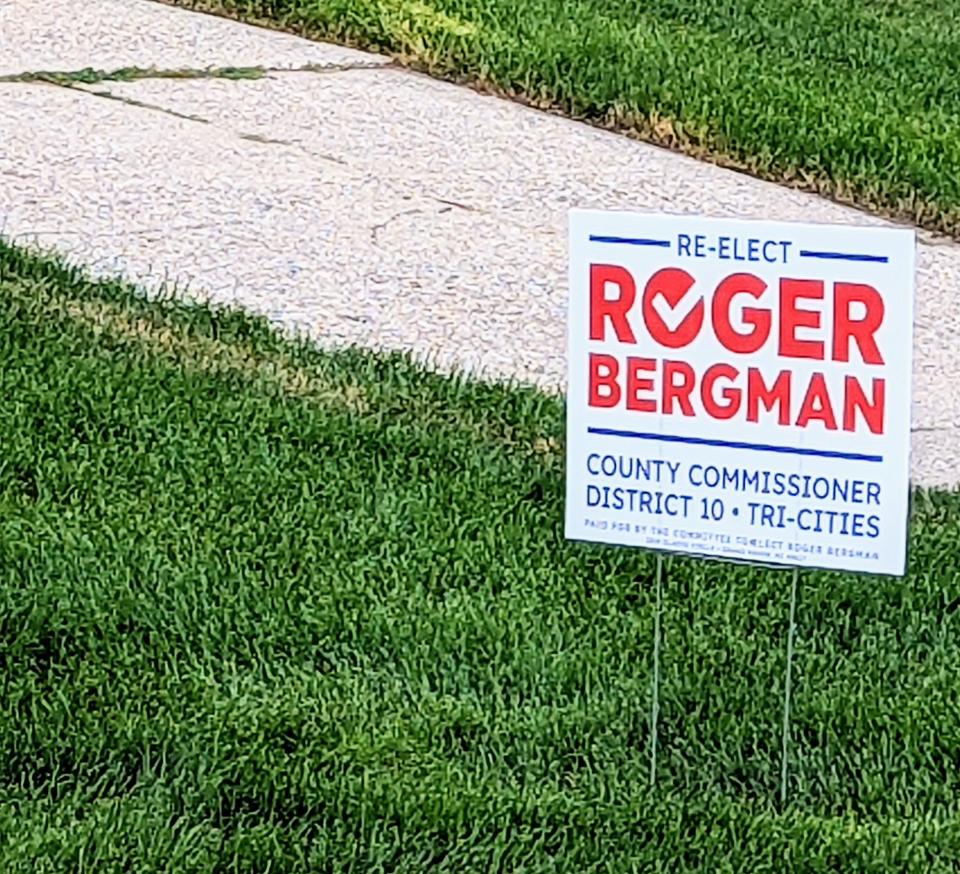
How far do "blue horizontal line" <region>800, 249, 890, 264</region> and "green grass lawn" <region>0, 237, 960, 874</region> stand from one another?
30.9 inches

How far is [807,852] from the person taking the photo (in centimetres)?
297

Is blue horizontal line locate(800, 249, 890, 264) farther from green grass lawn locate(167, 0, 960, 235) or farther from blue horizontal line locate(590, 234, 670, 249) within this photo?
green grass lawn locate(167, 0, 960, 235)

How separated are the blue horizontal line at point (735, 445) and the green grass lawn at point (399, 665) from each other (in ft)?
1.62

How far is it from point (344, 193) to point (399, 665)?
266cm

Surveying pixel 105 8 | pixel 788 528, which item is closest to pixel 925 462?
pixel 788 528

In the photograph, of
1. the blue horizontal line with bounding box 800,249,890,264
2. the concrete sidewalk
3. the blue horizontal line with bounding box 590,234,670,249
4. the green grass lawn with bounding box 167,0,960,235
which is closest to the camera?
the blue horizontal line with bounding box 800,249,890,264

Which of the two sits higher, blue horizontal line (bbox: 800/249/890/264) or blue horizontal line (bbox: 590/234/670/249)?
blue horizontal line (bbox: 800/249/890/264)

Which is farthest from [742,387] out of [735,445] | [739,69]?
[739,69]

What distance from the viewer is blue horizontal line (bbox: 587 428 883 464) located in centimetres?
291

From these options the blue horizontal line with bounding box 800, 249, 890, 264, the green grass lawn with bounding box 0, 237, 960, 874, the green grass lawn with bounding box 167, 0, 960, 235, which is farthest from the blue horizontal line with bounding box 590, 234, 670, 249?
the green grass lawn with bounding box 167, 0, 960, 235

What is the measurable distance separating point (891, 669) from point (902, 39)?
14.8ft

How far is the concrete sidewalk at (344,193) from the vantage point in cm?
→ 505

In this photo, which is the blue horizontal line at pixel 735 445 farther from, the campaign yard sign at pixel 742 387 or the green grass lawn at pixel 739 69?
the green grass lawn at pixel 739 69

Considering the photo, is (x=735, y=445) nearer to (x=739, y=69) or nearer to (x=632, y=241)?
(x=632, y=241)
